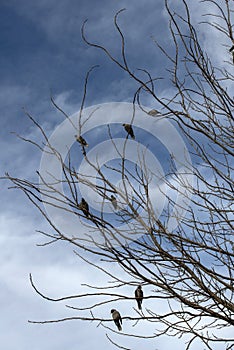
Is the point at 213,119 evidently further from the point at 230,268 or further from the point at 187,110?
the point at 230,268

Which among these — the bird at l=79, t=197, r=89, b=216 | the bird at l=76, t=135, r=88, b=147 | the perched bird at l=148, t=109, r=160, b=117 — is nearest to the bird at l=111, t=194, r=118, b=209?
the bird at l=79, t=197, r=89, b=216

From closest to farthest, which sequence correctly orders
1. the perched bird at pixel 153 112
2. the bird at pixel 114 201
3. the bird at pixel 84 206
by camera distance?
the bird at pixel 84 206 < the bird at pixel 114 201 < the perched bird at pixel 153 112

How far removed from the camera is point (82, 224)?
10.2 ft

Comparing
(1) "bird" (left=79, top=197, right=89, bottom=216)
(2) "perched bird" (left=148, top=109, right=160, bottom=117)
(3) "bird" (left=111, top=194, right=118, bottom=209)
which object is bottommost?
(1) "bird" (left=79, top=197, right=89, bottom=216)

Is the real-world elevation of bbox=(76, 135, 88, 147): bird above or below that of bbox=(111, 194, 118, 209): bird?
above

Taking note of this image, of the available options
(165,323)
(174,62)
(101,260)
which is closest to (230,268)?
(165,323)

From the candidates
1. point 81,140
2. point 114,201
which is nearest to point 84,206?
point 114,201

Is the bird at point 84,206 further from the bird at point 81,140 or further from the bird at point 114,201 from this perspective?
the bird at point 81,140

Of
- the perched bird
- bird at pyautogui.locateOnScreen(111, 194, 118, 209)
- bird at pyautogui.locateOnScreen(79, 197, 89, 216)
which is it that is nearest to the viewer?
bird at pyautogui.locateOnScreen(79, 197, 89, 216)

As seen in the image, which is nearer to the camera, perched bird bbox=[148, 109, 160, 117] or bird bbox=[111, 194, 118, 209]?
bird bbox=[111, 194, 118, 209]

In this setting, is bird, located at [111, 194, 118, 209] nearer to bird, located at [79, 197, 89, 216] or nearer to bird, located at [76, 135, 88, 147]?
bird, located at [79, 197, 89, 216]

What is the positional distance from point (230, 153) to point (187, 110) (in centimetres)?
53

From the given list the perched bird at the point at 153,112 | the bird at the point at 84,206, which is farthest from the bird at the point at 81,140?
the perched bird at the point at 153,112

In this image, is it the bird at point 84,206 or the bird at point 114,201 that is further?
the bird at point 114,201
